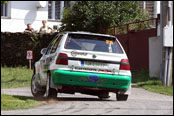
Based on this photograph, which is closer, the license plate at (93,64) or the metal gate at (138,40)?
the license plate at (93,64)

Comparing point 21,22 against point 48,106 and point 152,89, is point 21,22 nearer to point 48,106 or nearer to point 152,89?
point 152,89

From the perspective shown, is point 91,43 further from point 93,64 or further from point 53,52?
point 53,52

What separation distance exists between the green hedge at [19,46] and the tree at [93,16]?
6.38 feet

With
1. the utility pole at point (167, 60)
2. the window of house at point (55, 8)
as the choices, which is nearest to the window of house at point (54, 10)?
the window of house at point (55, 8)

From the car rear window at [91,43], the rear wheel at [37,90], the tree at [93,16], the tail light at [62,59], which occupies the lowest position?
the rear wheel at [37,90]

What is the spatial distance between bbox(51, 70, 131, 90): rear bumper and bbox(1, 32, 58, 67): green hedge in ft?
51.2

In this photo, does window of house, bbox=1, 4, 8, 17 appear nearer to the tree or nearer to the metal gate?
Answer: the tree

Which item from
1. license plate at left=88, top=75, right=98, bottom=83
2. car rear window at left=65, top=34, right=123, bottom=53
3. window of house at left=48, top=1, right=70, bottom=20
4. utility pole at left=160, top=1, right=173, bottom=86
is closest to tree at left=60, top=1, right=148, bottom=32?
window of house at left=48, top=1, right=70, bottom=20

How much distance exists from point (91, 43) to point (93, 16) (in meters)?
16.7

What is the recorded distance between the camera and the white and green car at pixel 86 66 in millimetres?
11367

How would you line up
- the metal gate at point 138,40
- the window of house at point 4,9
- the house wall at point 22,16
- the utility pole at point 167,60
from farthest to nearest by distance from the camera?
1. the window of house at point 4,9
2. the house wall at point 22,16
3. the metal gate at point 138,40
4. the utility pole at point 167,60

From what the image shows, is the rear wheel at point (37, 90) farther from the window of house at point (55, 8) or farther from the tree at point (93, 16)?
the window of house at point (55, 8)

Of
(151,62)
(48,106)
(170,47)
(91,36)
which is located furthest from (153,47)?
(48,106)

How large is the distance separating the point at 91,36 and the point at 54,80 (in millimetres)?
1355
